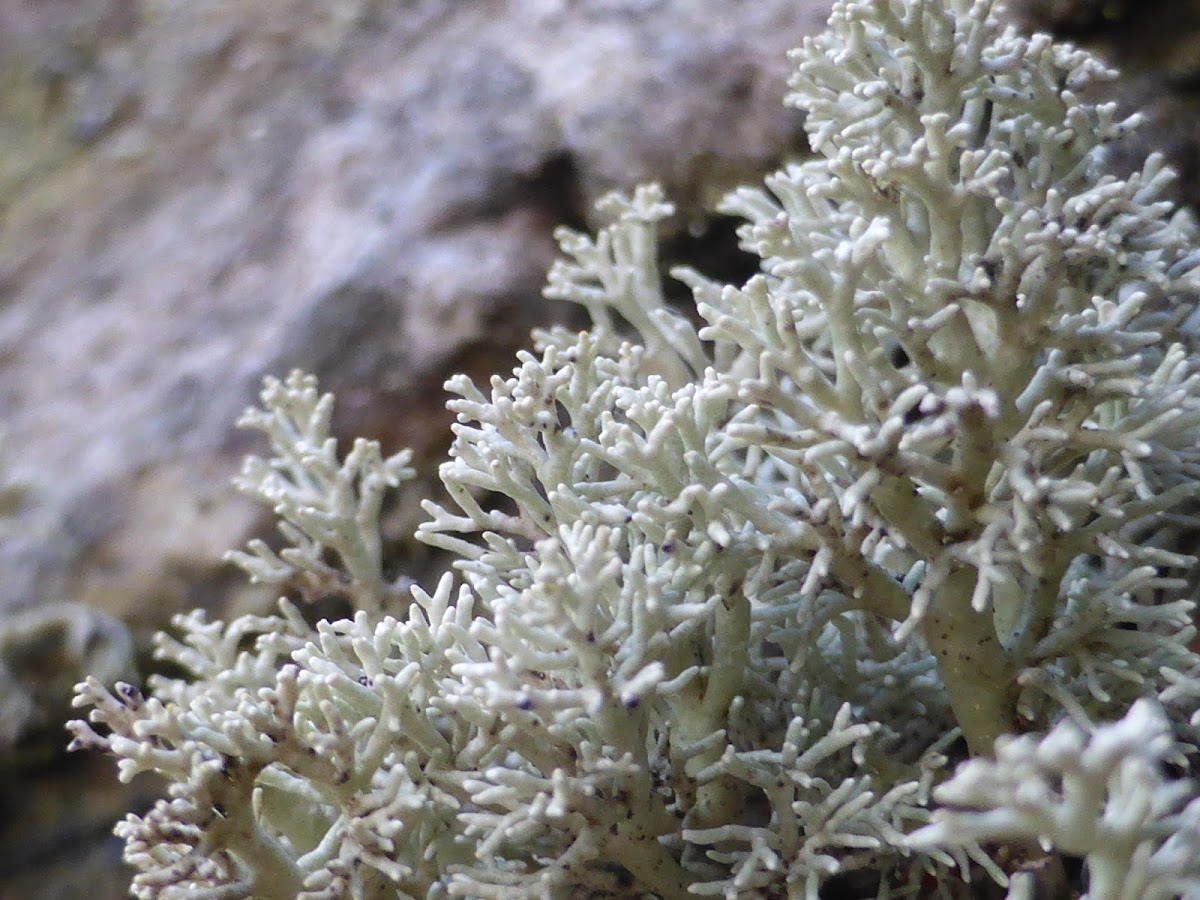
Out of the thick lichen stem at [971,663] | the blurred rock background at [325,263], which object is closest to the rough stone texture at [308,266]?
the blurred rock background at [325,263]

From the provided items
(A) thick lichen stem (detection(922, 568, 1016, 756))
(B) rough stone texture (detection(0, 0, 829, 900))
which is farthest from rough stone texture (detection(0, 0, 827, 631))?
(A) thick lichen stem (detection(922, 568, 1016, 756))

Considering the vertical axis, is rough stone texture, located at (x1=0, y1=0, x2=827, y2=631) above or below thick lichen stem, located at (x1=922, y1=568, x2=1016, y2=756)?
above

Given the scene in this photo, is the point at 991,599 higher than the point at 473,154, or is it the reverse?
the point at 473,154

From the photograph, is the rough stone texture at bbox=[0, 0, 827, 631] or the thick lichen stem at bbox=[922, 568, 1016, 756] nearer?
the thick lichen stem at bbox=[922, 568, 1016, 756]

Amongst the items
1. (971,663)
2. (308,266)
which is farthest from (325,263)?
(971,663)

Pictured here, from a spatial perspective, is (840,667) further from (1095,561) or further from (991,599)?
(1095,561)

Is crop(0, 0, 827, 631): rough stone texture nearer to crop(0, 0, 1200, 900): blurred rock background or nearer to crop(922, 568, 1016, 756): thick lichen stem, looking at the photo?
crop(0, 0, 1200, 900): blurred rock background

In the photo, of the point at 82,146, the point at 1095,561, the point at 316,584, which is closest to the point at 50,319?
the point at 82,146

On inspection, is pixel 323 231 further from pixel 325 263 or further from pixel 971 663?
pixel 971 663
